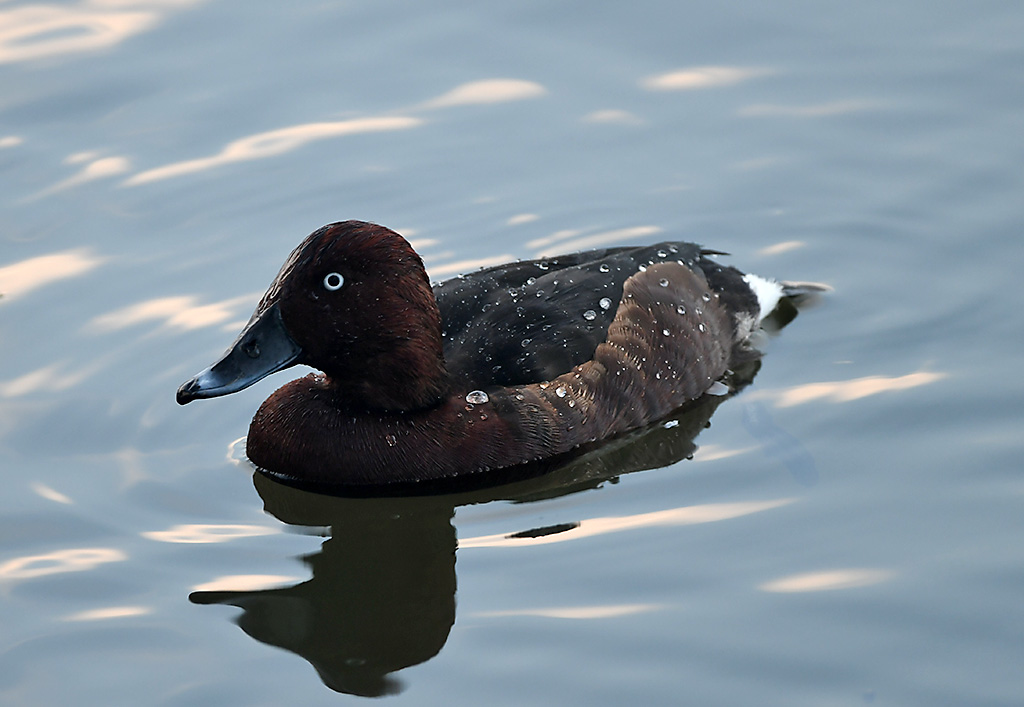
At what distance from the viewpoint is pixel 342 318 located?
6852 mm

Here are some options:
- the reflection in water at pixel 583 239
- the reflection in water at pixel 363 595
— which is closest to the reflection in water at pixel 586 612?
the reflection in water at pixel 363 595

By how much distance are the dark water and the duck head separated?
2.00ft

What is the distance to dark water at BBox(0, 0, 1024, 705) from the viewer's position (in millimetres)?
→ 5941

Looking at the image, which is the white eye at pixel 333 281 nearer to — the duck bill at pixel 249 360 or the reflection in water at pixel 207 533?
the duck bill at pixel 249 360

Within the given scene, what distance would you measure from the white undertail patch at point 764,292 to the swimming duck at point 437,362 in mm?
679

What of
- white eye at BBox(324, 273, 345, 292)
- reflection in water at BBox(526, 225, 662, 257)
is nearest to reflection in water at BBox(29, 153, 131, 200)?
reflection in water at BBox(526, 225, 662, 257)

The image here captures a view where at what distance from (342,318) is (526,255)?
2.22 metres

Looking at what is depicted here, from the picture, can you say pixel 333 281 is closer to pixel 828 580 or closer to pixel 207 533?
pixel 207 533

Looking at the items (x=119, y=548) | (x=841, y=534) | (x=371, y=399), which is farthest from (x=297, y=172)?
(x=841, y=534)

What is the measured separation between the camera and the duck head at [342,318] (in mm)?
6809

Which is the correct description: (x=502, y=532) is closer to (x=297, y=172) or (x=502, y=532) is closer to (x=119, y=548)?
(x=119, y=548)

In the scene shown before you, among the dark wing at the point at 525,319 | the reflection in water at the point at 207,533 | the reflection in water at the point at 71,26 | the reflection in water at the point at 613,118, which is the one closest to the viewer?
the reflection in water at the point at 207,533

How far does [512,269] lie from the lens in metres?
7.79

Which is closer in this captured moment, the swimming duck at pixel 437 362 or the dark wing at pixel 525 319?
the swimming duck at pixel 437 362
